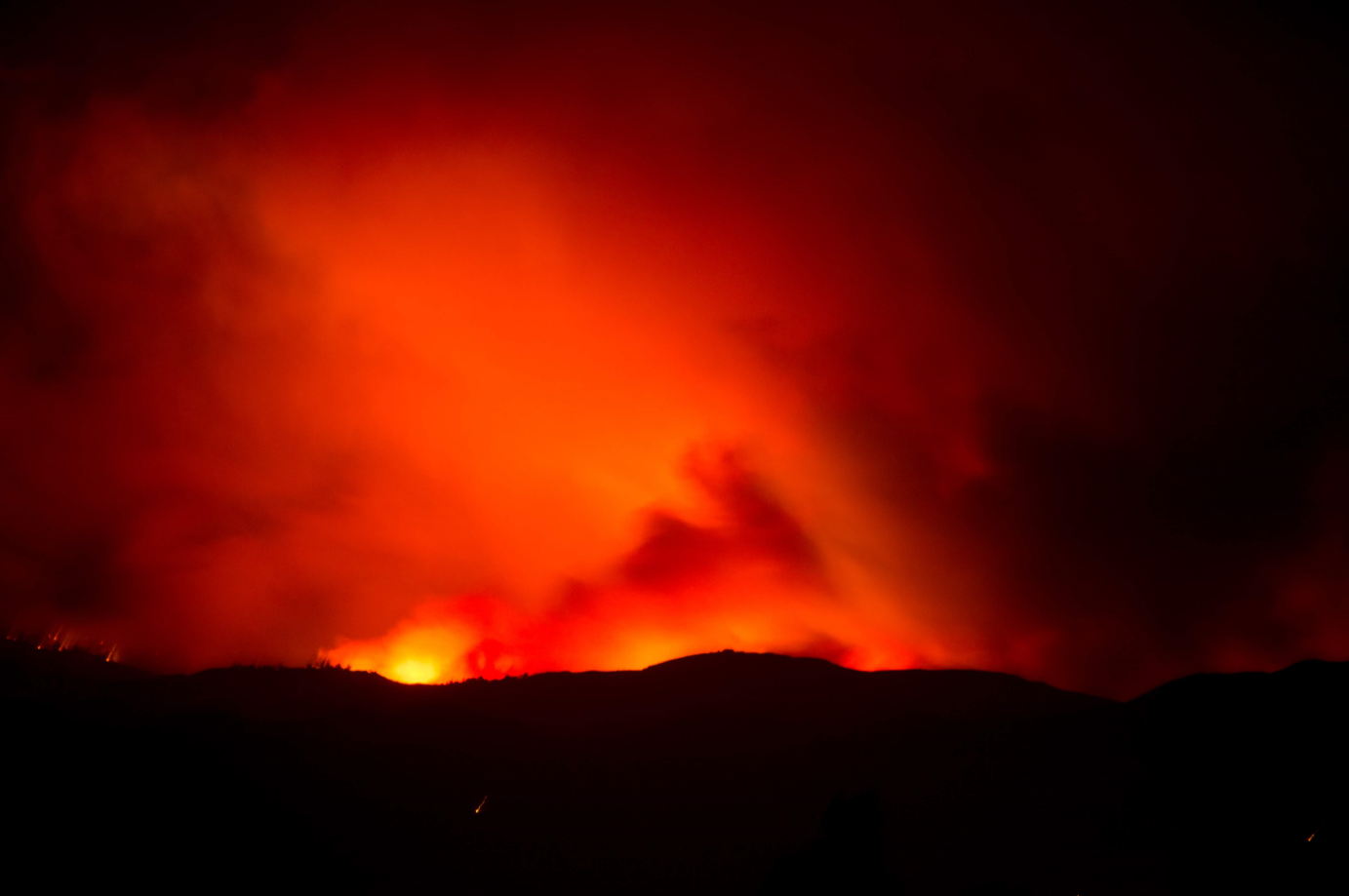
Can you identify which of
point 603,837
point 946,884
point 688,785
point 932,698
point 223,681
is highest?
point 223,681

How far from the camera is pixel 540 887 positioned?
46.8 meters

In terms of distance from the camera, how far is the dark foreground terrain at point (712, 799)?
43.4 metres

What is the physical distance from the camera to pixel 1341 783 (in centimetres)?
4578

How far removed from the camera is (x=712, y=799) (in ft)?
197

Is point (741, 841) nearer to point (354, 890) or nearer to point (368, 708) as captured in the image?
point (354, 890)

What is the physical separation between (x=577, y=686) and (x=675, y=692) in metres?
14.2

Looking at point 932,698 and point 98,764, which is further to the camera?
point 932,698

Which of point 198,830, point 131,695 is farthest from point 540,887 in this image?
point 131,695

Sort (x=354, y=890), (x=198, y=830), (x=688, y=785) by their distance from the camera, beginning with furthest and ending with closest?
(x=688, y=785), (x=198, y=830), (x=354, y=890)

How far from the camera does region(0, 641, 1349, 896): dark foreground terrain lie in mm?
43375

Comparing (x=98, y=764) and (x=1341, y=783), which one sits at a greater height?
(x=98, y=764)

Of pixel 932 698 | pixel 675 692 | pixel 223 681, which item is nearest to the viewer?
pixel 932 698

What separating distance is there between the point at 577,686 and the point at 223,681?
53141 mm

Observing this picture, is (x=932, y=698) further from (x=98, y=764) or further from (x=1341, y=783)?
(x=98, y=764)
